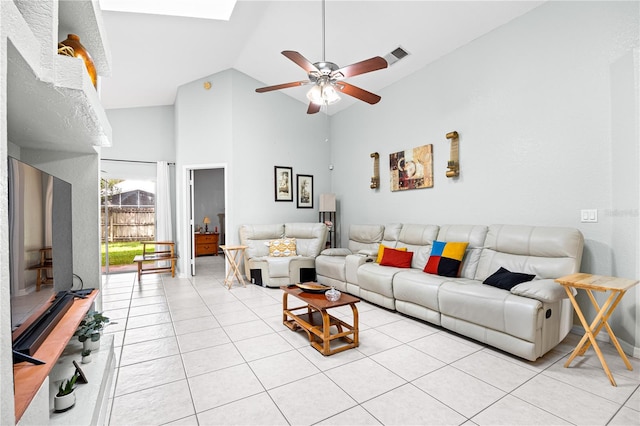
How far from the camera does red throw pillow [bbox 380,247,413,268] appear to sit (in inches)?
154

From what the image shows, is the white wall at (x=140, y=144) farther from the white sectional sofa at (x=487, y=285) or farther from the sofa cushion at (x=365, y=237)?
the white sectional sofa at (x=487, y=285)

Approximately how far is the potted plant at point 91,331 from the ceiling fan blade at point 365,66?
106 inches

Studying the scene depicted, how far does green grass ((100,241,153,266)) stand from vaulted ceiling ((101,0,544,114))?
3226 millimetres

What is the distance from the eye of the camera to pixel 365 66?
264 cm

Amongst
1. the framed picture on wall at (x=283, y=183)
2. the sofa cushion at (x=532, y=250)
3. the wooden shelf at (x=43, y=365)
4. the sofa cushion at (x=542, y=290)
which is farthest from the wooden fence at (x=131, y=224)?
the sofa cushion at (x=542, y=290)

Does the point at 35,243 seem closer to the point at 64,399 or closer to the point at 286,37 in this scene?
the point at 64,399

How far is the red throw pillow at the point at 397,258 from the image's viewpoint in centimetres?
392

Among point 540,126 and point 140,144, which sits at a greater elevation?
point 140,144

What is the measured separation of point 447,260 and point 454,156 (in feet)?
4.72

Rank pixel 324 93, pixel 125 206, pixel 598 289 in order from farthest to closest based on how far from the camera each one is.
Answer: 1. pixel 125 206
2. pixel 324 93
3. pixel 598 289

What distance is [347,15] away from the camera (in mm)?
3764

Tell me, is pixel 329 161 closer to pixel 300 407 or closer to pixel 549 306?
pixel 549 306

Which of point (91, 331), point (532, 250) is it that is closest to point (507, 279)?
point (532, 250)

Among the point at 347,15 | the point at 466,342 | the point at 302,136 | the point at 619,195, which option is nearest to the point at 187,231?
the point at 302,136
